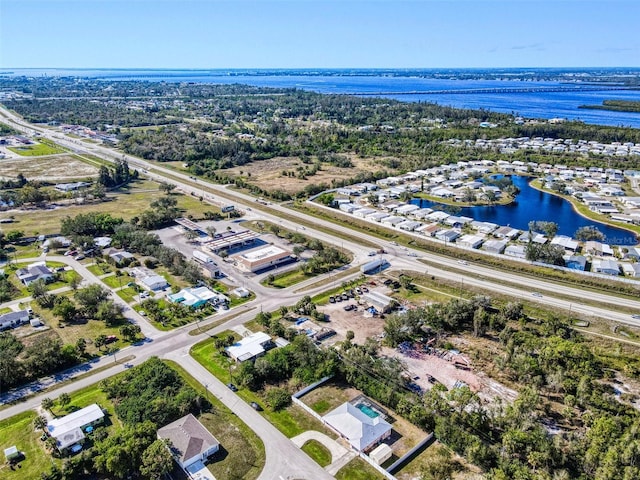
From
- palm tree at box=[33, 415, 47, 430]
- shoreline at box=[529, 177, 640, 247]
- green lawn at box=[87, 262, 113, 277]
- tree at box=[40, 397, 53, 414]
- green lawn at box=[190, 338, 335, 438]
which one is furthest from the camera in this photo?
shoreline at box=[529, 177, 640, 247]

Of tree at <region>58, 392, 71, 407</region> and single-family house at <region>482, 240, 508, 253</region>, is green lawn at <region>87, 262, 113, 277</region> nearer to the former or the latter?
tree at <region>58, 392, 71, 407</region>

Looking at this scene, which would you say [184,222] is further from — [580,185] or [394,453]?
[580,185]

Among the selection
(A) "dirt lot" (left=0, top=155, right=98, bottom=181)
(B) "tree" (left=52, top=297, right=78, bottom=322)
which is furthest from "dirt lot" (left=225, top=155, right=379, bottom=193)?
(B) "tree" (left=52, top=297, right=78, bottom=322)

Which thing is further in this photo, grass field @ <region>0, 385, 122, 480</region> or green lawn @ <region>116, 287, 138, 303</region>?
green lawn @ <region>116, 287, 138, 303</region>

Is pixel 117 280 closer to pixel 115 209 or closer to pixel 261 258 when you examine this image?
pixel 261 258

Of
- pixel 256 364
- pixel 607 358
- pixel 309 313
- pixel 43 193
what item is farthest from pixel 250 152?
pixel 607 358

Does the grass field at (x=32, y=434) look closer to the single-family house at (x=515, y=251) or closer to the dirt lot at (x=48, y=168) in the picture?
the single-family house at (x=515, y=251)
